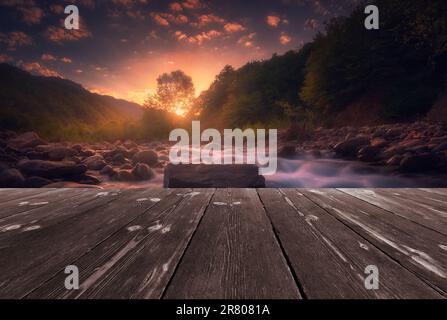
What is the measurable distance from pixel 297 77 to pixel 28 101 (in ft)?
154

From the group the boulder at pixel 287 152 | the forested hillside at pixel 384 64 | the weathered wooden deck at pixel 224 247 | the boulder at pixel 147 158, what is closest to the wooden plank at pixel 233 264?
the weathered wooden deck at pixel 224 247

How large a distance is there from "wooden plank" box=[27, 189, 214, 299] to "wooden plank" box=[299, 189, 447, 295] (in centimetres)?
83

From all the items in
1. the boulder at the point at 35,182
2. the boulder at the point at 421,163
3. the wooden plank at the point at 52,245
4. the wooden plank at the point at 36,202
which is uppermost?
the boulder at the point at 421,163

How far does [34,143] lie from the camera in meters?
7.85

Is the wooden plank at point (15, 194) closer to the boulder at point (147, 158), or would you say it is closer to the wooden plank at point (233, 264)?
the wooden plank at point (233, 264)

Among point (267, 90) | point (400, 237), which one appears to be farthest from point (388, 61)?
point (400, 237)

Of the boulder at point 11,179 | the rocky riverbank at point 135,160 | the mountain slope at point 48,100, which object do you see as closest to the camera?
the boulder at point 11,179

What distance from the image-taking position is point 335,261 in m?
→ 0.87

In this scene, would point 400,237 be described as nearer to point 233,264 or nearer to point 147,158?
point 233,264

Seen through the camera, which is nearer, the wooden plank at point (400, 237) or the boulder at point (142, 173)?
the wooden plank at point (400, 237)

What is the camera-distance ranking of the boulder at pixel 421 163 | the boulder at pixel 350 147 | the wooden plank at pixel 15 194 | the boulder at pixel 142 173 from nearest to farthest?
the wooden plank at pixel 15 194 < the boulder at pixel 421 163 < the boulder at pixel 142 173 < the boulder at pixel 350 147

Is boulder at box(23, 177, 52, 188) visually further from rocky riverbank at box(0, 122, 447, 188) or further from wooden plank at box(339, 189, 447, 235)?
wooden plank at box(339, 189, 447, 235)

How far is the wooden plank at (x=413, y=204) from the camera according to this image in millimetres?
1362

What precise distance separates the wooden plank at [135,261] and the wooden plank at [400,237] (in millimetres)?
828
